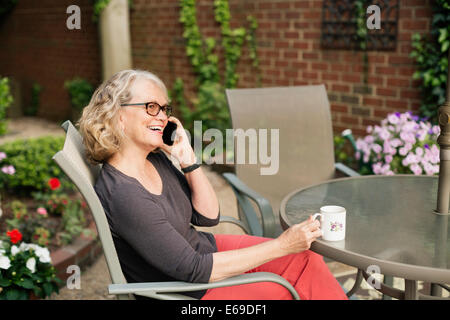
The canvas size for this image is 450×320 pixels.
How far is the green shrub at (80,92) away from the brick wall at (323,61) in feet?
6.55

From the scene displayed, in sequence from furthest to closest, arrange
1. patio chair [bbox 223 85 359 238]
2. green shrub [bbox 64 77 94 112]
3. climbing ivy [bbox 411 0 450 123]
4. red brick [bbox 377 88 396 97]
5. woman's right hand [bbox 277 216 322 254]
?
green shrub [bbox 64 77 94 112], red brick [bbox 377 88 396 97], climbing ivy [bbox 411 0 450 123], patio chair [bbox 223 85 359 238], woman's right hand [bbox 277 216 322 254]

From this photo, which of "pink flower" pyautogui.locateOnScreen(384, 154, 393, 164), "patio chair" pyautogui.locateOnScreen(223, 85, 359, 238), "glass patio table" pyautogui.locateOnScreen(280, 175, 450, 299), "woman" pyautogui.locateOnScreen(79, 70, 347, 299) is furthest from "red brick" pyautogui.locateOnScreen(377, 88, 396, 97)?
"woman" pyautogui.locateOnScreen(79, 70, 347, 299)

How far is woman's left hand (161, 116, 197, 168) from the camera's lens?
6.54 ft

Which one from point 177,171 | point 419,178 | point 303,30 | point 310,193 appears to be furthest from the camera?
point 303,30

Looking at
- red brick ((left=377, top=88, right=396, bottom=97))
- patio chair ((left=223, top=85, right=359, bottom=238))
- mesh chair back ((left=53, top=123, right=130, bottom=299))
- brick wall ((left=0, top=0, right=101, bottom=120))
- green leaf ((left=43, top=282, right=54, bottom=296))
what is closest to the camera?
mesh chair back ((left=53, top=123, right=130, bottom=299))

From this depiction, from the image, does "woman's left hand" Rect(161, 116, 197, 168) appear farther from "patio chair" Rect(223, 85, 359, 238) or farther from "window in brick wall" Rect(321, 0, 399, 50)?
"window in brick wall" Rect(321, 0, 399, 50)

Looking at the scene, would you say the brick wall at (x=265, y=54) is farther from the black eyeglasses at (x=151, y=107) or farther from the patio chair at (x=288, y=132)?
the black eyeglasses at (x=151, y=107)

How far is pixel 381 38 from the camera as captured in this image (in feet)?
13.3

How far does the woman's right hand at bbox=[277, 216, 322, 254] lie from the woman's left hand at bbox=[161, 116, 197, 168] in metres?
0.54

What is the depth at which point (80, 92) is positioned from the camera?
7.57m

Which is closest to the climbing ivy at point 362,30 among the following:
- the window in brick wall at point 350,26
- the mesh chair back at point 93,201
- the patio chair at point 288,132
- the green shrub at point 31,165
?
the window in brick wall at point 350,26
